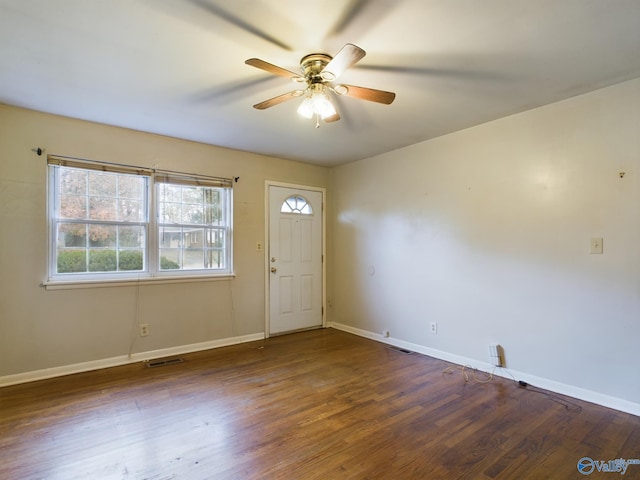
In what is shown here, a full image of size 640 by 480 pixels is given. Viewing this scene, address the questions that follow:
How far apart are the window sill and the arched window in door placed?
1213mm

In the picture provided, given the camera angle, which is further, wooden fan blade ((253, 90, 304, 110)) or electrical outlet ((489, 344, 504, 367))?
electrical outlet ((489, 344, 504, 367))

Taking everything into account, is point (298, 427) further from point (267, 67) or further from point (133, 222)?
point (133, 222)

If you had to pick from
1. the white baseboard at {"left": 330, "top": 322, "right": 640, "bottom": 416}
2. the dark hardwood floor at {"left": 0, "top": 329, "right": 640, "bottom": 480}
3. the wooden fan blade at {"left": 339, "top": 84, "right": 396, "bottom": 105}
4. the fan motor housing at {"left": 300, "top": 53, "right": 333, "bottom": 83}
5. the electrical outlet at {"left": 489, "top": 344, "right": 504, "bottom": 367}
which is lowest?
the dark hardwood floor at {"left": 0, "top": 329, "right": 640, "bottom": 480}

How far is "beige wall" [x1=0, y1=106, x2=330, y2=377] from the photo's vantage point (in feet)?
9.64

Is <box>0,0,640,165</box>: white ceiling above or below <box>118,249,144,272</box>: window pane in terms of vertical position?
above

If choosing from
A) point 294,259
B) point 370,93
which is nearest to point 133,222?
point 294,259

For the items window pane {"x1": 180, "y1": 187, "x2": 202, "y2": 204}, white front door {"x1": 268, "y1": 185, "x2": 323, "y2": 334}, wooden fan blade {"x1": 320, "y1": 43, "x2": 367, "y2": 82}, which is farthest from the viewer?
white front door {"x1": 268, "y1": 185, "x2": 323, "y2": 334}

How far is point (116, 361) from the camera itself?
3.38 metres

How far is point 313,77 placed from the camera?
2170 mm

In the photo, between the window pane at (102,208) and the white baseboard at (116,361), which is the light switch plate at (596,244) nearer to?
the white baseboard at (116,361)

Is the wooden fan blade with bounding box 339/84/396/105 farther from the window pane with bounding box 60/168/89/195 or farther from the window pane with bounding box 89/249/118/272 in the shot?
the window pane with bounding box 89/249/118/272

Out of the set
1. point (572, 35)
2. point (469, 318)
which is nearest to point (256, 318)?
point (469, 318)

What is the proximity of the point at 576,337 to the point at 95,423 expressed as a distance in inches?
147

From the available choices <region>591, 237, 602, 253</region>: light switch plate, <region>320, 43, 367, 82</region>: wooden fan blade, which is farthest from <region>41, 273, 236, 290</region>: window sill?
<region>591, 237, 602, 253</region>: light switch plate
